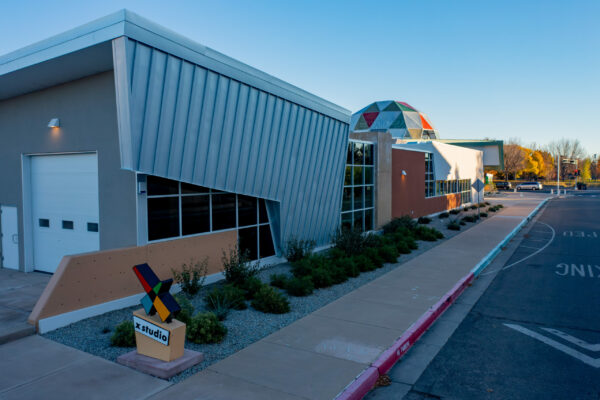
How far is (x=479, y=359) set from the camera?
654cm

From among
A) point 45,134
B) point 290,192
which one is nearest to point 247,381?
point 290,192

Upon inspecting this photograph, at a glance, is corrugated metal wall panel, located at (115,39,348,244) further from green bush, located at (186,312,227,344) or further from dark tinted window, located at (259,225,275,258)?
green bush, located at (186,312,227,344)

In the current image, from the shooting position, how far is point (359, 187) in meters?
18.6

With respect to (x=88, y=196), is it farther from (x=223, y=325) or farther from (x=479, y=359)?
(x=479, y=359)

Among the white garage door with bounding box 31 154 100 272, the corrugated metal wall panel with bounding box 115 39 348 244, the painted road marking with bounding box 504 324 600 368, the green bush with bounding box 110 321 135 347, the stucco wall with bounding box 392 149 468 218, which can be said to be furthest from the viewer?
the stucco wall with bounding box 392 149 468 218

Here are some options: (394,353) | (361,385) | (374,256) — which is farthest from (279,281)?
(361,385)

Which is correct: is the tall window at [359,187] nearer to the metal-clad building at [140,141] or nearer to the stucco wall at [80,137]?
the metal-clad building at [140,141]

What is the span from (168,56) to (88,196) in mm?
4327

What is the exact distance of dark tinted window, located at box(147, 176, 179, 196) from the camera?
31.1 ft

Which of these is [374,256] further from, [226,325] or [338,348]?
[338,348]

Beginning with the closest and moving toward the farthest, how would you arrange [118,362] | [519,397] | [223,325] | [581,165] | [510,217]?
[519,397], [118,362], [223,325], [510,217], [581,165]

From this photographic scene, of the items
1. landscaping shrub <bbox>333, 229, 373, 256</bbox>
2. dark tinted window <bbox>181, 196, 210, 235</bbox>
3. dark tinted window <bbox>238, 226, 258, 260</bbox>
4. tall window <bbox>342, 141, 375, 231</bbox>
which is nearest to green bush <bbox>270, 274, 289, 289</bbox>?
dark tinted window <bbox>238, 226, 258, 260</bbox>

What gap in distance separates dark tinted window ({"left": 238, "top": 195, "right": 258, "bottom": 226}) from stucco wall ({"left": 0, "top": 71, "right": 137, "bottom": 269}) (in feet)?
10.8

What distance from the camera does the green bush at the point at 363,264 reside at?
1246 centimetres
